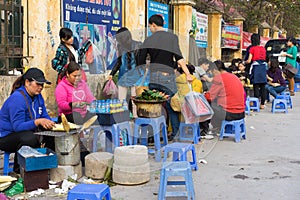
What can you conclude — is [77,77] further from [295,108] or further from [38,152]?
[295,108]

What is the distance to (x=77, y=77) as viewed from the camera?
6.02 meters

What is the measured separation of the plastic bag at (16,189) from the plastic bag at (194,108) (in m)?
2.92

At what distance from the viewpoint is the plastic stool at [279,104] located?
432 inches

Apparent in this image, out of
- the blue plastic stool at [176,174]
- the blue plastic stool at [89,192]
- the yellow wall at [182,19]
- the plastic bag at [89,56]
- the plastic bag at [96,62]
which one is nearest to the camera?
the blue plastic stool at [89,192]

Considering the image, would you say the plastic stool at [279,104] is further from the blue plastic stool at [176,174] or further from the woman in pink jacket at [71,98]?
the blue plastic stool at [176,174]

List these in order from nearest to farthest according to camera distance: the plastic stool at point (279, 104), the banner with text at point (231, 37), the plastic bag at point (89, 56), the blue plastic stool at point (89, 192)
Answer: the blue plastic stool at point (89, 192) < the plastic bag at point (89, 56) < the plastic stool at point (279, 104) < the banner with text at point (231, 37)

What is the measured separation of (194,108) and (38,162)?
9.15ft

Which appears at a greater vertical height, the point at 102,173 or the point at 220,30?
the point at 220,30

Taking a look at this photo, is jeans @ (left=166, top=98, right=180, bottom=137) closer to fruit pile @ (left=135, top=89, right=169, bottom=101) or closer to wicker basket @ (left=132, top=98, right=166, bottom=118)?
fruit pile @ (left=135, top=89, right=169, bottom=101)

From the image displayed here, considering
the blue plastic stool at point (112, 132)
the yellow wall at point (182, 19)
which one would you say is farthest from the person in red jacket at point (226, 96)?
the yellow wall at point (182, 19)

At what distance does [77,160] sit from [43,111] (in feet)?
2.51

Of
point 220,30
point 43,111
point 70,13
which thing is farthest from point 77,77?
point 220,30

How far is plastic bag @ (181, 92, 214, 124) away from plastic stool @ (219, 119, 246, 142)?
65cm

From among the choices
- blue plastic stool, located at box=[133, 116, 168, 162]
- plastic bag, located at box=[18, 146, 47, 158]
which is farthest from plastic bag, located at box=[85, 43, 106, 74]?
plastic bag, located at box=[18, 146, 47, 158]
